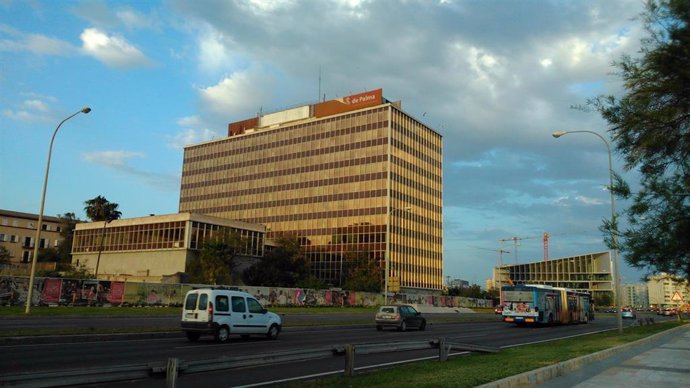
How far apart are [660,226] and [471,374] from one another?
23.0 ft

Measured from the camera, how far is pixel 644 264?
15.8m

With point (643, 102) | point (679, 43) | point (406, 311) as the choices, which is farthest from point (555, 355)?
point (406, 311)

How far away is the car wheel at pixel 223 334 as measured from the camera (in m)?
18.9

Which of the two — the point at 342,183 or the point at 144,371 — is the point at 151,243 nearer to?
the point at 342,183

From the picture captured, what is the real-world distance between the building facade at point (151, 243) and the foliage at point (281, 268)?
9.89 feet

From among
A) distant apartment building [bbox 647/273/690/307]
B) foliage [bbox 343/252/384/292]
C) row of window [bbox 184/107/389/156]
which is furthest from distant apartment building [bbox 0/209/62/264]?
distant apartment building [bbox 647/273/690/307]

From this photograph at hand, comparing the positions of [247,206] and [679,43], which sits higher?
[247,206]

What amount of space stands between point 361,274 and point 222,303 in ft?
211

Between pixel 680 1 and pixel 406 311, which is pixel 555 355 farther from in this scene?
pixel 406 311

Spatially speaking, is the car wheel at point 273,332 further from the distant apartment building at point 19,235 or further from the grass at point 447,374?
the distant apartment building at point 19,235

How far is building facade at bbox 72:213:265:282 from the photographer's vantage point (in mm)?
73938

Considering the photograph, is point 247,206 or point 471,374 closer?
point 471,374

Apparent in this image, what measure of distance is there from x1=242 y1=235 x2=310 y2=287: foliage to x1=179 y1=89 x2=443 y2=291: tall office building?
47.0ft

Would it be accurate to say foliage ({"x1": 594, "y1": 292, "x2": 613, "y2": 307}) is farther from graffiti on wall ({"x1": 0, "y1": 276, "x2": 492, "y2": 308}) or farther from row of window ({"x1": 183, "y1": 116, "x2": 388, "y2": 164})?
graffiti on wall ({"x1": 0, "y1": 276, "x2": 492, "y2": 308})
